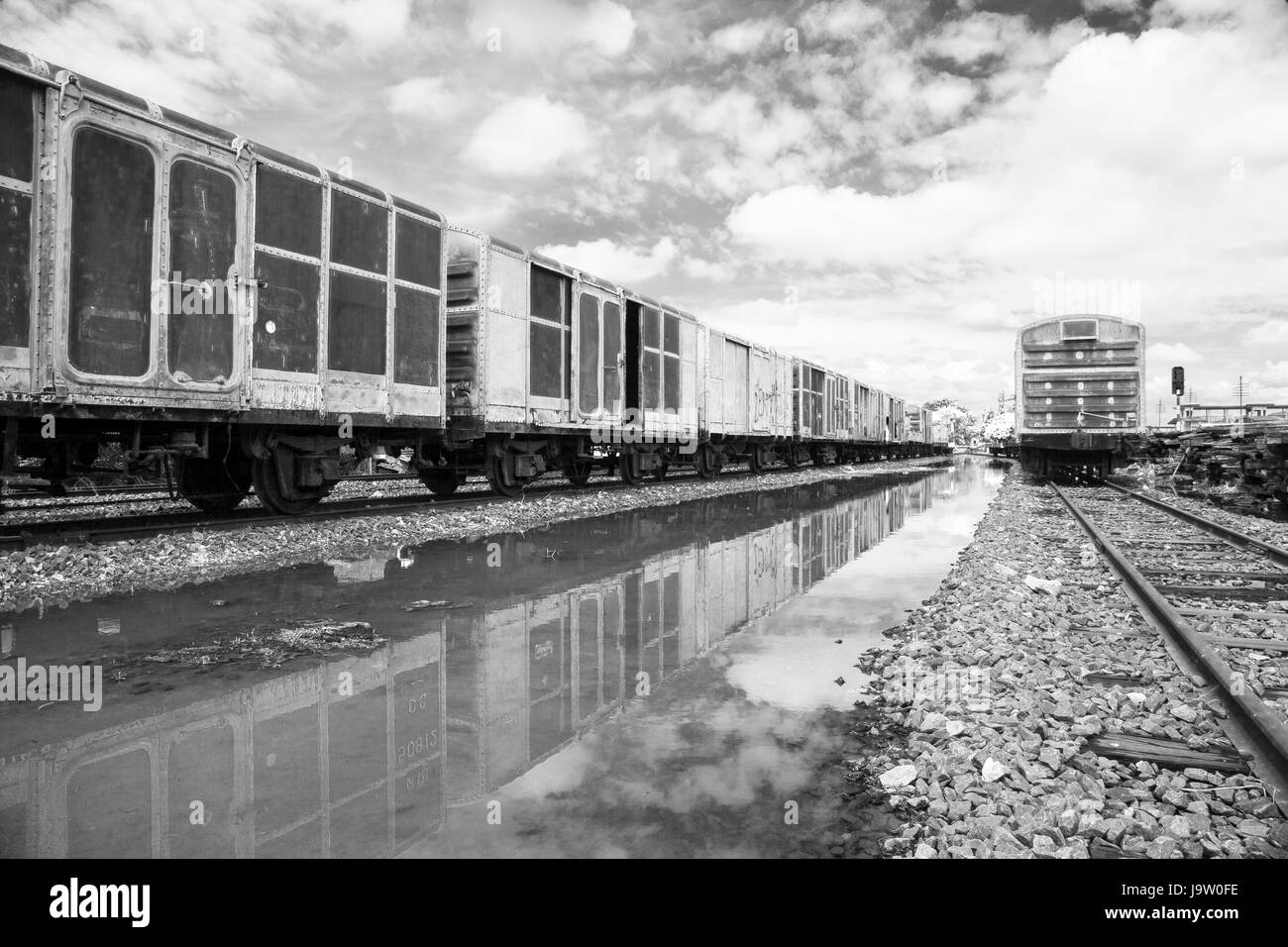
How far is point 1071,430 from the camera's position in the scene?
19.5 meters

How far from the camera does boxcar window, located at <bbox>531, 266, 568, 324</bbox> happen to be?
522 inches

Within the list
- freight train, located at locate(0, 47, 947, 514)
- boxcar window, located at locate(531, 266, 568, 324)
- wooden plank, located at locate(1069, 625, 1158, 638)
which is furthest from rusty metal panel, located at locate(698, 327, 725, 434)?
wooden plank, located at locate(1069, 625, 1158, 638)

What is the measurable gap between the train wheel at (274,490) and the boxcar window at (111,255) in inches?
87.5

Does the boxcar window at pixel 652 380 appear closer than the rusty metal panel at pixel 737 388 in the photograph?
Yes

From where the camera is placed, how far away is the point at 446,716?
354 cm

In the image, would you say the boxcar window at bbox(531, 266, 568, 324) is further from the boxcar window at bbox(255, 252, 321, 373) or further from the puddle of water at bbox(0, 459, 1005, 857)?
the puddle of water at bbox(0, 459, 1005, 857)

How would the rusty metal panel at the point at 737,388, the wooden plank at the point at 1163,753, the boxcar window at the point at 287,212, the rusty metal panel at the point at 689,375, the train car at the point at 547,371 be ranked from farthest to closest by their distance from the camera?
the rusty metal panel at the point at 737,388, the rusty metal panel at the point at 689,375, the train car at the point at 547,371, the boxcar window at the point at 287,212, the wooden plank at the point at 1163,753

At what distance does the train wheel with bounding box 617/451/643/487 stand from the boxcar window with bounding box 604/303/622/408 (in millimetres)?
1602

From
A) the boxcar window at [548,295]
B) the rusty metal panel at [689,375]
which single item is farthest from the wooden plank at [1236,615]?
the rusty metal panel at [689,375]

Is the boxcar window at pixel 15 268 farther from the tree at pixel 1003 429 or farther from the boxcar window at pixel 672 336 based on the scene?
the tree at pixel 1003 429

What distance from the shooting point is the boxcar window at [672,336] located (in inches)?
715
